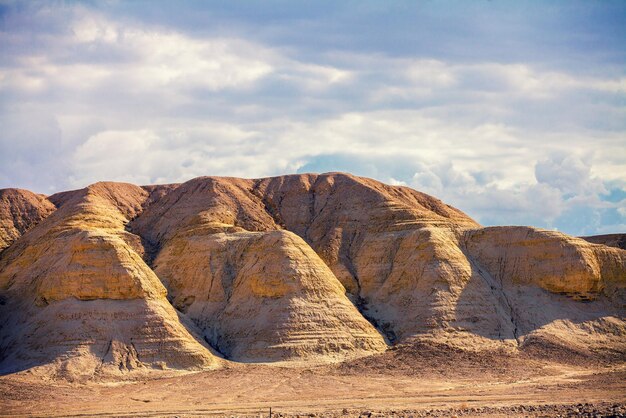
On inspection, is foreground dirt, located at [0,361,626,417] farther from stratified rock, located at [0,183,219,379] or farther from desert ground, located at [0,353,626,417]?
stratified rock, located at [0,183,219,379]

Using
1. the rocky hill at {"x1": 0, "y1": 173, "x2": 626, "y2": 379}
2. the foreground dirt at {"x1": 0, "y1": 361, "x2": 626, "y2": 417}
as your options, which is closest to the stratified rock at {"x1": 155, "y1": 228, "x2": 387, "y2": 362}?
the rocky hill at {"x1": 0, "y1": 173, "x2": 626, "y2": 379}

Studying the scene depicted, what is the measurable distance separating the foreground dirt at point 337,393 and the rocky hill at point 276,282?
274 centimetres

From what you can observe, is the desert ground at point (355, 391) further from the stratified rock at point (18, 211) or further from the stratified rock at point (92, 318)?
the stratified rock at point (18, 211)

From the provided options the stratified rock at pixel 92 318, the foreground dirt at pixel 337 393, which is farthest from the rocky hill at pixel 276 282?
the foreground dirt at pixel 337 393

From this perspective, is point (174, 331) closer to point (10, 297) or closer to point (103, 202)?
point (10, 297)

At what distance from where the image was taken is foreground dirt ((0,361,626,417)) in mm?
47125

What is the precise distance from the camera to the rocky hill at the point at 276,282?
60531 millimetres

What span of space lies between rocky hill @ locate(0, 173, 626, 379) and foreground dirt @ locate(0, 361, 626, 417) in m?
2.74

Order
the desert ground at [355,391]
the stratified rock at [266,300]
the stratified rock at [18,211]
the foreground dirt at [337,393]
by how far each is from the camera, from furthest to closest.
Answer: the stratified rock at [18,211] → the stratified rock at [266,300] → the desert ground at [355,391] → the foreground dirt at [337,393]

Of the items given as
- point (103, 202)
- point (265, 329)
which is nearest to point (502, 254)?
point (265, 329)

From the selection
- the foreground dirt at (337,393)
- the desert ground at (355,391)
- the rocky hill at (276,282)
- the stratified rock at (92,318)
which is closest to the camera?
the foreground dirt at (337,393)

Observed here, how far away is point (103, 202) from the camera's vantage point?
272 ft

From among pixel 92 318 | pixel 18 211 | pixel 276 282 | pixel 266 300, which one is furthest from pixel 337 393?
pixel 18 211

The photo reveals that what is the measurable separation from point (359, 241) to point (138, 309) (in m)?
23.7
